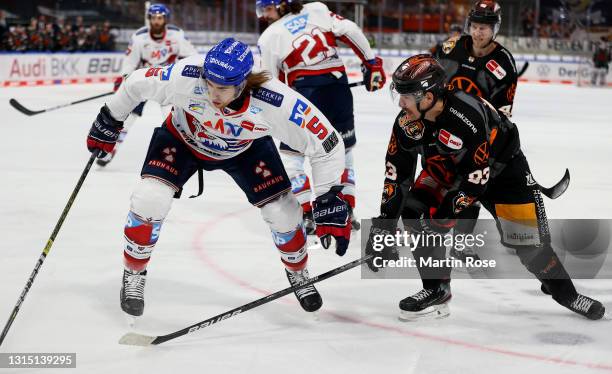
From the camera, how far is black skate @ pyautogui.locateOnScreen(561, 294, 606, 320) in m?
3.78

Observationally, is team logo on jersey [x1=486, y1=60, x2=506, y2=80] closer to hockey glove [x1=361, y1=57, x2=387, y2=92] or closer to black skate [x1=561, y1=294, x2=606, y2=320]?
hockey glove [x1=361, y1=57, x2=387, y2=92]

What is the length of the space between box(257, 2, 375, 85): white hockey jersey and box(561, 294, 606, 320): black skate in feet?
7.96

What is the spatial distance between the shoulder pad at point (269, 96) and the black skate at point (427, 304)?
1144 millimetres

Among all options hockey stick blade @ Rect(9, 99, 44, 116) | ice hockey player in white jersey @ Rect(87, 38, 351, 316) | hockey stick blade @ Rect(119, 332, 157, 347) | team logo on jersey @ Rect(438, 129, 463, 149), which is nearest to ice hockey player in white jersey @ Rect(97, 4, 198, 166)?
hockey stick blade @ Rect(9, 99, 44, 116)

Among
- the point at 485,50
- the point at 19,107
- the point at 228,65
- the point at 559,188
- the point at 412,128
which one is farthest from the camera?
the point at 19,107

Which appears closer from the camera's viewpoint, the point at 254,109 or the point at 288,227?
the point at 254,109

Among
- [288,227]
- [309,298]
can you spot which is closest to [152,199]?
[288,227]

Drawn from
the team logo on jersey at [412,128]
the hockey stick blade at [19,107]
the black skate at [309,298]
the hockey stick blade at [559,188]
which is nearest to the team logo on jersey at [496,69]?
the hockey stick blade at [559,188]

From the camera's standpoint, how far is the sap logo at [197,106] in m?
3.46

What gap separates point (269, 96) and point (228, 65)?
0.84 feet

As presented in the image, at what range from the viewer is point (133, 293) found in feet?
12.2

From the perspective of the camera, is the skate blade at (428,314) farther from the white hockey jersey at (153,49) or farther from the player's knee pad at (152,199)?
the white hockey jersey at (153,49)

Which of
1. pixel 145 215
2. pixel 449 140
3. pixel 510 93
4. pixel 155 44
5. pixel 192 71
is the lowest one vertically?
pixel 155 44

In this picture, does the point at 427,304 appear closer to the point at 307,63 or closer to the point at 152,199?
the point at 152,199
